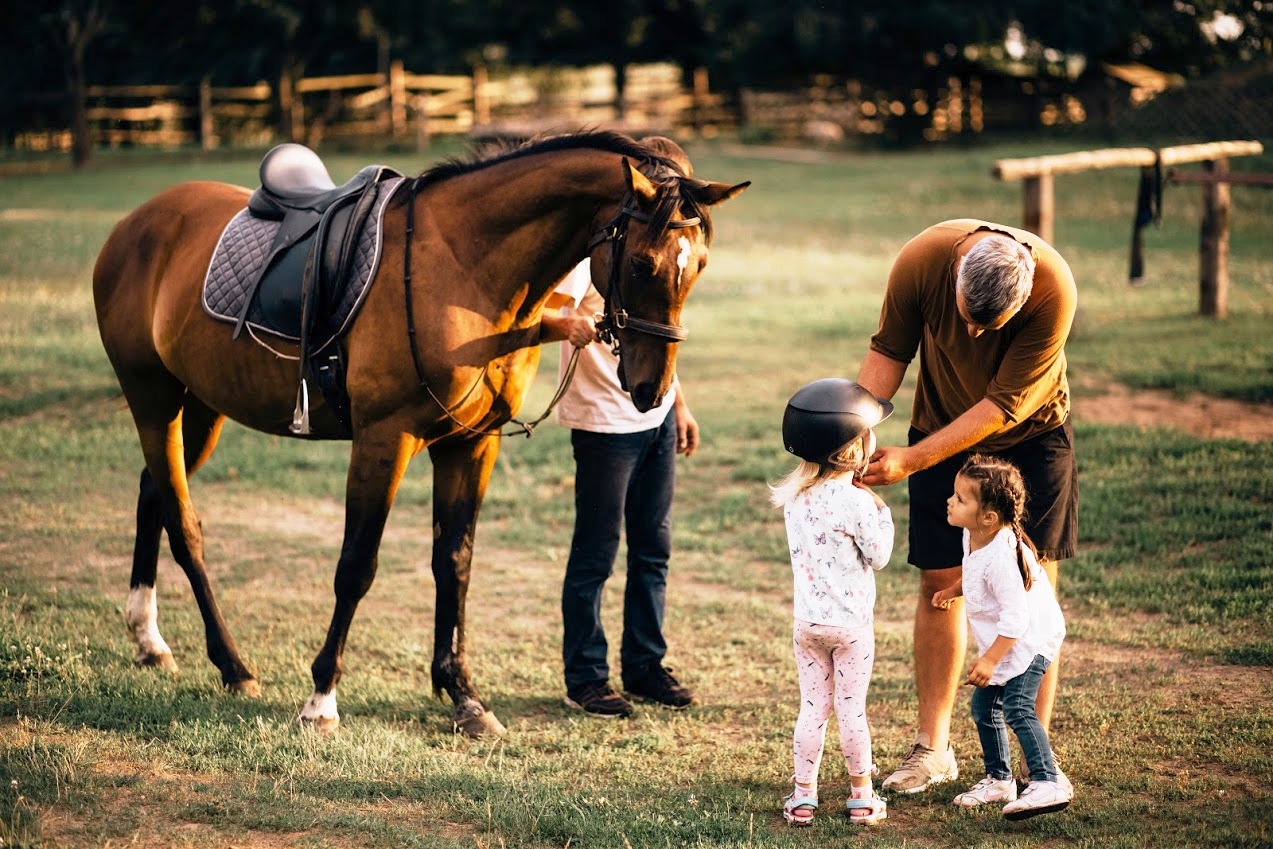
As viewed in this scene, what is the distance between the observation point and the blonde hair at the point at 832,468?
3926mm

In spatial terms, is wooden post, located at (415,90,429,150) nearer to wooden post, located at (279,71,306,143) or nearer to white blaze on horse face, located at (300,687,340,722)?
wooden post, located at (279,71,306,143)

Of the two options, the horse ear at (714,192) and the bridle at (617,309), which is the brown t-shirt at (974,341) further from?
the bridle at (617,309)

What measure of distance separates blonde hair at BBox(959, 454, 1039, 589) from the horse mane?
46.9 inches

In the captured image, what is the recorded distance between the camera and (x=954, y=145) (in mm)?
32938

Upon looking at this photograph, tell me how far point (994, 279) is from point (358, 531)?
2.57m

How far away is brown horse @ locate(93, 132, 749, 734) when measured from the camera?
428 centimetres

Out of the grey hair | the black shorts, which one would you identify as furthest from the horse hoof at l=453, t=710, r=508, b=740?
the grey hair

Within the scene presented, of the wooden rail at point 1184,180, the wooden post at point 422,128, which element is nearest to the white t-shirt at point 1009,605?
the wooden rail at point 1184,180

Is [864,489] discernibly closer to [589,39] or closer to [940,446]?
[940,446]

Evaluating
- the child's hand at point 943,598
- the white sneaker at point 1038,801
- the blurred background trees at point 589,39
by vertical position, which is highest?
the blurred background trees at point 589,39

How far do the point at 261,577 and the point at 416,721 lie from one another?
2365mm

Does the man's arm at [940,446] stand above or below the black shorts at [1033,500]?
above

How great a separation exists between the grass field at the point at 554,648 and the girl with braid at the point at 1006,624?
13 centimetres

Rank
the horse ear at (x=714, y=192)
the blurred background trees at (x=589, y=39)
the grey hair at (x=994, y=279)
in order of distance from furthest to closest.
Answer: the blurred background trees at (x=589, y=39) < the horse ear at (x=714, y=192) < the grey hair at (x=994, y=279)
